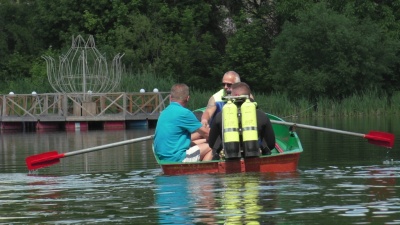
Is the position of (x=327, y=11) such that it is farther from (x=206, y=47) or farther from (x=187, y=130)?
(x=187, y=130)

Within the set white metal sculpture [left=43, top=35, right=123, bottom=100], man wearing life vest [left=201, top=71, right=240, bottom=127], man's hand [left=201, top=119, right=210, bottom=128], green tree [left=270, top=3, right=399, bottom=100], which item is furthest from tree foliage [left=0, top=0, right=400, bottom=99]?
man's hand [left=201, top=119, right=210, bottom=128]

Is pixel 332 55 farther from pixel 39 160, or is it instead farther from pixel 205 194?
pixel 205 194

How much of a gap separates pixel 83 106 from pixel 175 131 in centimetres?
2452

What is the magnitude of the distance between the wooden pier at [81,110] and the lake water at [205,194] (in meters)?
18.9

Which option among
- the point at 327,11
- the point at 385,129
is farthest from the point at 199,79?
the point at 385,129

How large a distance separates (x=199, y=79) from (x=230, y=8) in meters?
4.53

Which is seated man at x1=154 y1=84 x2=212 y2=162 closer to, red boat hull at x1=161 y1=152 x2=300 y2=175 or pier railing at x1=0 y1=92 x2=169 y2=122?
A: red boat hull at x1=161 y1=152 x2=300 y2=175

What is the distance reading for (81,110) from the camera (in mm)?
41094

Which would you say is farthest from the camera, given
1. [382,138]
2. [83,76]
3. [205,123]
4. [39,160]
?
[83,76]

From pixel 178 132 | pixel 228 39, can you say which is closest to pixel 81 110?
pixel 228 39

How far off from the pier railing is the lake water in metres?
19.0

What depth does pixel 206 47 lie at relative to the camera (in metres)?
55.1

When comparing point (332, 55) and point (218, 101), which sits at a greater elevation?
point (332, 55)

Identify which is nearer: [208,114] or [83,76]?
[208,114]
